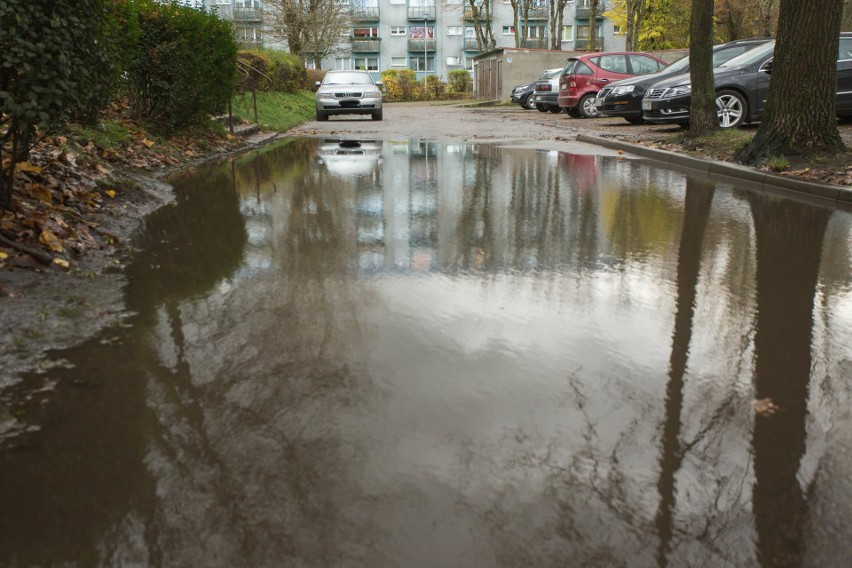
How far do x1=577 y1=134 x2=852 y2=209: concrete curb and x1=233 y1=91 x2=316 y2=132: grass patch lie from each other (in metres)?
10.2

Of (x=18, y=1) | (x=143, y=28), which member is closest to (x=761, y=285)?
(x=18, y=1)

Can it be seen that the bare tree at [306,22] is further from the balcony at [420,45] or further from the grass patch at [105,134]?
the grass patch at [105,134]

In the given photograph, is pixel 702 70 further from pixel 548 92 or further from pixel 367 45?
pixel 367 45

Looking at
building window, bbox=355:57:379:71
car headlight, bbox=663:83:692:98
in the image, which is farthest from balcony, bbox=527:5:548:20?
car headlight, bbox=663:83:692:98

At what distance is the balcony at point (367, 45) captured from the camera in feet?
276

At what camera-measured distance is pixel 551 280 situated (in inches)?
221

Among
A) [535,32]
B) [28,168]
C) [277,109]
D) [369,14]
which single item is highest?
[369,14]

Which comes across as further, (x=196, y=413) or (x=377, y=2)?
(x=377, y=2)

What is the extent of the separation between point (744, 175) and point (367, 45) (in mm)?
76719

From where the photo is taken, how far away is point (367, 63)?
3383 inches

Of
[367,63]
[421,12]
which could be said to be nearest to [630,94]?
[421,12]

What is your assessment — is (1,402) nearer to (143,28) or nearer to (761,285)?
(761,285)

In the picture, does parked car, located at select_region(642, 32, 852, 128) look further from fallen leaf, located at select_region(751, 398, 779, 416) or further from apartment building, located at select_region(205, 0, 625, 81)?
apartment building, located at select_region(205, 0, 625, 81)

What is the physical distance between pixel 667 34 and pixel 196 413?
59.6m
